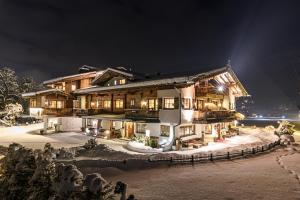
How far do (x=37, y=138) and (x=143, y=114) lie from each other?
1498 centimetres

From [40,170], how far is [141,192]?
499 centimetres

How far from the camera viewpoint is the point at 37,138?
108 feet

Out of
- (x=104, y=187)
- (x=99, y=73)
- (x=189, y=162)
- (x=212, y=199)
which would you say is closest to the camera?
(x=104, y=187)

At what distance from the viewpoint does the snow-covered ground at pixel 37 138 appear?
28.5 meters

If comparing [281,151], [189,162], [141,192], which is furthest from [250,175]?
[281,151]

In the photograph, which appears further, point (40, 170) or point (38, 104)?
point (38, 104)

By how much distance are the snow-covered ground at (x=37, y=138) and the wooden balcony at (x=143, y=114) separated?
21.5ft

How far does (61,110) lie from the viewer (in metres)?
38.1

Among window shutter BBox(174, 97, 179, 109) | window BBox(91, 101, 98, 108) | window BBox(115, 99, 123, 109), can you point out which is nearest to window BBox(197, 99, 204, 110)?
window shutter BBox(174, 97, 179, 109)

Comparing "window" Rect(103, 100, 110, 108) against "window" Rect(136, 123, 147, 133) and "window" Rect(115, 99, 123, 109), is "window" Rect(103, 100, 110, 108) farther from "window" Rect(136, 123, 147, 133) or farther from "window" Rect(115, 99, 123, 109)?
"window" Rect(136, 123, 147, 133)

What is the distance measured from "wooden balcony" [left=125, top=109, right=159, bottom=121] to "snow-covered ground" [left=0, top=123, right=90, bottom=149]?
6.54 meters

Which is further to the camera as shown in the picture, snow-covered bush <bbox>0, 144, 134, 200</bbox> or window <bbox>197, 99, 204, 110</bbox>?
window <bbox>197, 99, 204, 110</bbox>

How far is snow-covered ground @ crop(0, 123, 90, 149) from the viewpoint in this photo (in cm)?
2855

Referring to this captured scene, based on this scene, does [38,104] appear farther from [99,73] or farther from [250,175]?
[250,175]
